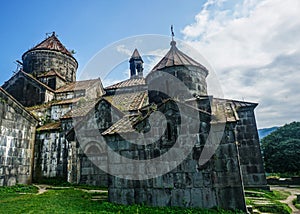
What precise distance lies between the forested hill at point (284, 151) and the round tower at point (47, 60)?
23.3 meters

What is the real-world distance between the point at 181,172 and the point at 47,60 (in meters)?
17.1

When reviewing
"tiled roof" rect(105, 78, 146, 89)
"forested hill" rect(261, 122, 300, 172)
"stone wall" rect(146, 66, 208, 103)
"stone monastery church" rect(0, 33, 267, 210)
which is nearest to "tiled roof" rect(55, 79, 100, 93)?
"stone monastery church" rect(0, 33, 267, 210)

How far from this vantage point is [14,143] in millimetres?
10461

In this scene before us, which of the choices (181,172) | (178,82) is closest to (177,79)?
(178,82)

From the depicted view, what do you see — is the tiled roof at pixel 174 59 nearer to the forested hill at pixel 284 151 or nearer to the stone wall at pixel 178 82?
the stone wall at pixel 178 82

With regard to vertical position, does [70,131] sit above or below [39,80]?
below

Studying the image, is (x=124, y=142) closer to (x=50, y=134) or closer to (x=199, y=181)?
(x=199, y=181)

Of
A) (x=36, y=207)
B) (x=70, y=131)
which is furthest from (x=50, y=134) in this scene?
(x=36, y=207)

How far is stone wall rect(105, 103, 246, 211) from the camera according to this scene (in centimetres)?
555

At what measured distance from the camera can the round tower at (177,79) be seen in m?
9.46

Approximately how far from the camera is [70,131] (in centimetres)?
1100

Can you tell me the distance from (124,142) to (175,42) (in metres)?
6.75

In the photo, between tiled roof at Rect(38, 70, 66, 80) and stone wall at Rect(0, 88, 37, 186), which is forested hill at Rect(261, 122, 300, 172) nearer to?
stone wall at Rect(0, 88, 37, 186)

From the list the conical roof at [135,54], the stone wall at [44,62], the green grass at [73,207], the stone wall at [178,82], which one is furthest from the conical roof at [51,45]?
the green grass at [73,207]
